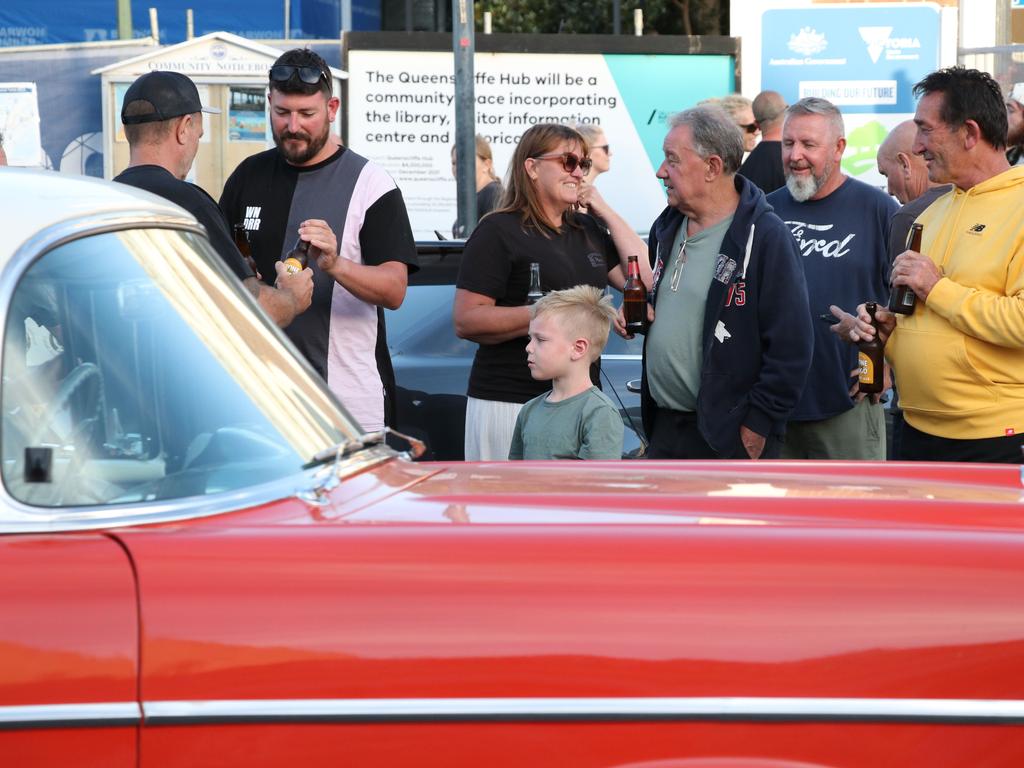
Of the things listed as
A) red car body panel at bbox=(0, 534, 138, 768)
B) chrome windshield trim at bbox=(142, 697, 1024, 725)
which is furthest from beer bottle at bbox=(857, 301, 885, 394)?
red car body panel at bbox=(0, 534, 138, 768)

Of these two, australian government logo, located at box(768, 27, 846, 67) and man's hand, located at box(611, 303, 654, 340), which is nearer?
man's hand, located at box(611, 303, 654, 340)

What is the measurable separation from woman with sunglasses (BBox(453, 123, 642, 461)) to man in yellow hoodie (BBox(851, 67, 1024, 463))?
50.2 inches

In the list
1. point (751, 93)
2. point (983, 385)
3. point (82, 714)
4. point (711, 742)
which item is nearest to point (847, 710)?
point (711, 742)

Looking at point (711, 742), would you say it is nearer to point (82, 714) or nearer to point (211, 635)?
point (211, 635)

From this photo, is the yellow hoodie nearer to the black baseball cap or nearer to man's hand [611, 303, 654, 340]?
man's hand [611, 303, 654, 340]

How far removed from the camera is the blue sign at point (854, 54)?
14.8 metres

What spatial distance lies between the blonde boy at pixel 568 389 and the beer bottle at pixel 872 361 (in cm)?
86

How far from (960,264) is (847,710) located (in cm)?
280

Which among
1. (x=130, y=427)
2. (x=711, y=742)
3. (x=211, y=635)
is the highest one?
(x=130, y=427)

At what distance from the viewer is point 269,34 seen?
1953 cm

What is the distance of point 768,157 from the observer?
25.5ft

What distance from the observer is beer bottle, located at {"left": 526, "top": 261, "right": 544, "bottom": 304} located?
17.8ft

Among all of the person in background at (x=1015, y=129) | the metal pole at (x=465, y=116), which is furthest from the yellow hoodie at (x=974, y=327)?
the metal pole at (x=465, y=116)

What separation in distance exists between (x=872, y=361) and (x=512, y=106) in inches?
385
